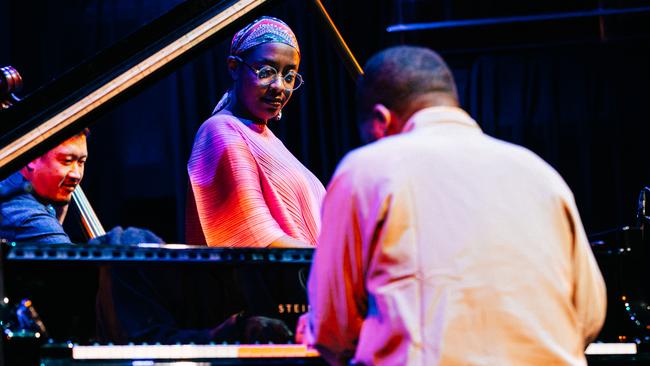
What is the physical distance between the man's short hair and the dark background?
15.0ft

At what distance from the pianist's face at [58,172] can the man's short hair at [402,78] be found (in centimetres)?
204

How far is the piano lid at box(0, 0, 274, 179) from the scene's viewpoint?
273cm

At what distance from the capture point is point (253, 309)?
8.94 feet

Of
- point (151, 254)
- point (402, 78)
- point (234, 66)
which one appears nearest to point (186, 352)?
point (151, 254)

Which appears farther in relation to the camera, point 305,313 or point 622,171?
point 622,171

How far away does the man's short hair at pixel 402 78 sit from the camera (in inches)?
87.2

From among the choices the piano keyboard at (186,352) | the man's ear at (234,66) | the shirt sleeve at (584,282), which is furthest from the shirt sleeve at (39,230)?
the shirt sleeve at (584,282)

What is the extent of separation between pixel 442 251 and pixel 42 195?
7.64 ft

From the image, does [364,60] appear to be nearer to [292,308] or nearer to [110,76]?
[110,76]

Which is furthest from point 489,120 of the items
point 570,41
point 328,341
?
point 328,341

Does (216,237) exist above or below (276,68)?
below

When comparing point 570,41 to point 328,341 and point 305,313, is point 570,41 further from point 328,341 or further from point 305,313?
point 328,341

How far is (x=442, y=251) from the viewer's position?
2.02 m

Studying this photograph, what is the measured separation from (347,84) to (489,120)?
995 mm
